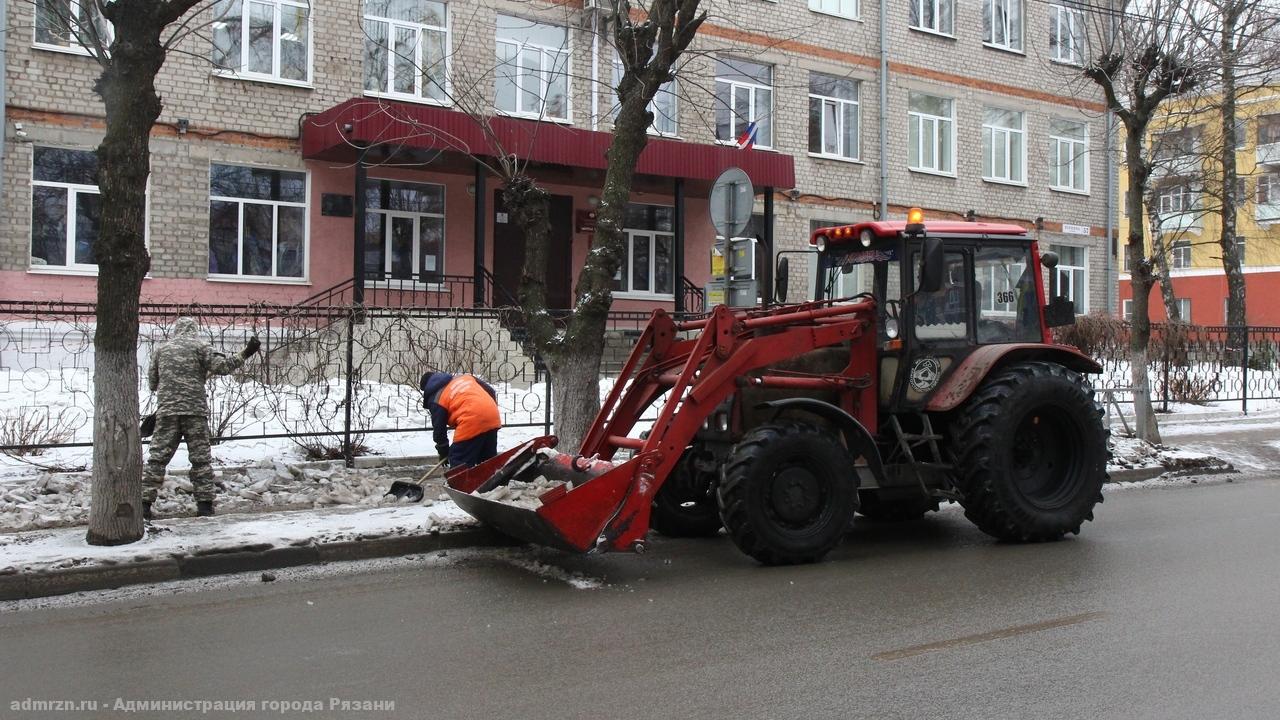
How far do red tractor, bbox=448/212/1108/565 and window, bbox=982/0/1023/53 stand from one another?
21.2 metres

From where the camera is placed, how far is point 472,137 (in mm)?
18234

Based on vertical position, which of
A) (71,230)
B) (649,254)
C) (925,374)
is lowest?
(925,374)

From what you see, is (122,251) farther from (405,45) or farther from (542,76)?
(542,76)

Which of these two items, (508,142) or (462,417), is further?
(508,142)

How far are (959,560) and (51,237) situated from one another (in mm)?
15740

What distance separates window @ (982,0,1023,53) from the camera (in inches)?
1096

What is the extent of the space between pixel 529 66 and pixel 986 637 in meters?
17.9

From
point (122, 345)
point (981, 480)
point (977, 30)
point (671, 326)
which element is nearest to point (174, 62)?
point (122, 345)

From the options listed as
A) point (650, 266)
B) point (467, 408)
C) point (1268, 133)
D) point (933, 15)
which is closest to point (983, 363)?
point (467, 408)

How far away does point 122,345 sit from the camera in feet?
25.3

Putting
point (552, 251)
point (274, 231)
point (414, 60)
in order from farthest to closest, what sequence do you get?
point (552, 251) → point (414, 60) → point (274, 231)

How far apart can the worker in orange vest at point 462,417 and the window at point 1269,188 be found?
35.2 m

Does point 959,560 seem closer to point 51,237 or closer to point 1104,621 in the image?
point 1104,621

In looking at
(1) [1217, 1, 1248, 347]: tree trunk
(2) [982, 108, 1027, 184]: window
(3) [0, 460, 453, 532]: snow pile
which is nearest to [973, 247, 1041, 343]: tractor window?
(3) [0, 460, 453, 532]: snow pile
